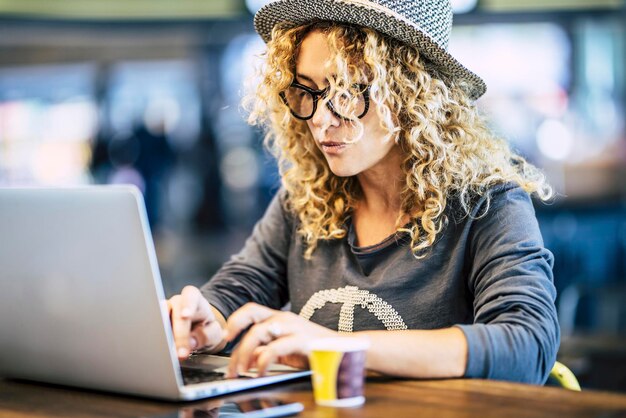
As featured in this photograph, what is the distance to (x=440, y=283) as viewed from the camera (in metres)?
1.69

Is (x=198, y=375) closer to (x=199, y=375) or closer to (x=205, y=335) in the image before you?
(x=199, y=375)

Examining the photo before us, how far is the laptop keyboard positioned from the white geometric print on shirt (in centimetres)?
39

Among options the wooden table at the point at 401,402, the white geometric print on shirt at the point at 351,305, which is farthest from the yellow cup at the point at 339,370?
the white geometric print on shirt at the point at 351,305

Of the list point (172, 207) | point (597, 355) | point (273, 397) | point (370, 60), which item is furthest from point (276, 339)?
point (172, 207)

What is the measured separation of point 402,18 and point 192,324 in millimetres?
621

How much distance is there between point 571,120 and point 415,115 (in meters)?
4.89

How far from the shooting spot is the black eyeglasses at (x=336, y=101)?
5.42ft

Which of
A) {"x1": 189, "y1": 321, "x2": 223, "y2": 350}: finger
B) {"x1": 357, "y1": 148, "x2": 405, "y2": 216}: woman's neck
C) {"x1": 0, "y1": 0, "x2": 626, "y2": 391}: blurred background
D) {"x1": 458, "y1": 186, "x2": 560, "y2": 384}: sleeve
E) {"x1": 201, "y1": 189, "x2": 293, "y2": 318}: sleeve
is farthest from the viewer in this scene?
{"x1": 0, "y1": 0, "x2": 626, "y2": 391}: blurred background

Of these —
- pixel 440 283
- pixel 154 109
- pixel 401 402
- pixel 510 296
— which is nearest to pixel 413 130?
pixel 440 283

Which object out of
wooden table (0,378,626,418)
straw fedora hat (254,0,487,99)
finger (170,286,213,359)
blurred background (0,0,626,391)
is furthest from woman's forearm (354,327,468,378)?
blurred background (0,0,626,391)

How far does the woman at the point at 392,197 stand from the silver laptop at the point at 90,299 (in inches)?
5.8

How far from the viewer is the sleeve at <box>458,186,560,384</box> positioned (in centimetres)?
137

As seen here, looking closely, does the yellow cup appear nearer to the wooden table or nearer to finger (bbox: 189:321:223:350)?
the wooden table

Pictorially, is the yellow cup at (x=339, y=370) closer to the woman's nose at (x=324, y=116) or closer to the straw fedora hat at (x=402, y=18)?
the woman's nose at (x=324, y=116)
